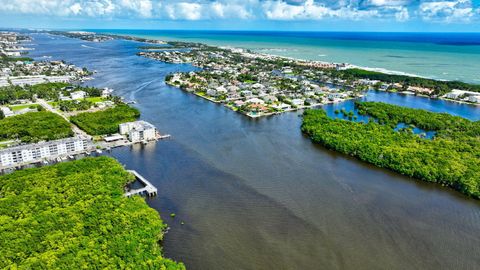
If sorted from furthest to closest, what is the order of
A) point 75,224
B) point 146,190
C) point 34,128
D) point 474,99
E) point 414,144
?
point 474,99
point 34,128
point 414,144
point 146,190
point 75,224

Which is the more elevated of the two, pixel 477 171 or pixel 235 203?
pixel 477 171

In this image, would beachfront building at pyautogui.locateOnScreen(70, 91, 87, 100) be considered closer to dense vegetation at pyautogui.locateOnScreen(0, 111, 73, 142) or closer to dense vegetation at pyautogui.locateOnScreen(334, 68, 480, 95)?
dense vegetation at pyautogui.locateOnScreen(0, 111, 73, 142)

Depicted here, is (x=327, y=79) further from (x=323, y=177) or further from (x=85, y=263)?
(x=85, y=263)

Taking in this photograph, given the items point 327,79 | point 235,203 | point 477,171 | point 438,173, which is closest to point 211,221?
point 235,203

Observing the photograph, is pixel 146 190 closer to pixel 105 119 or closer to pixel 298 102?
pixel 105 119

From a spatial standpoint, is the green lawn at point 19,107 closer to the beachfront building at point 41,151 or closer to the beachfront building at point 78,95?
the beachfront building at point 78,95

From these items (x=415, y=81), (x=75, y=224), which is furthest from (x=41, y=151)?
(x=415, y=81)
